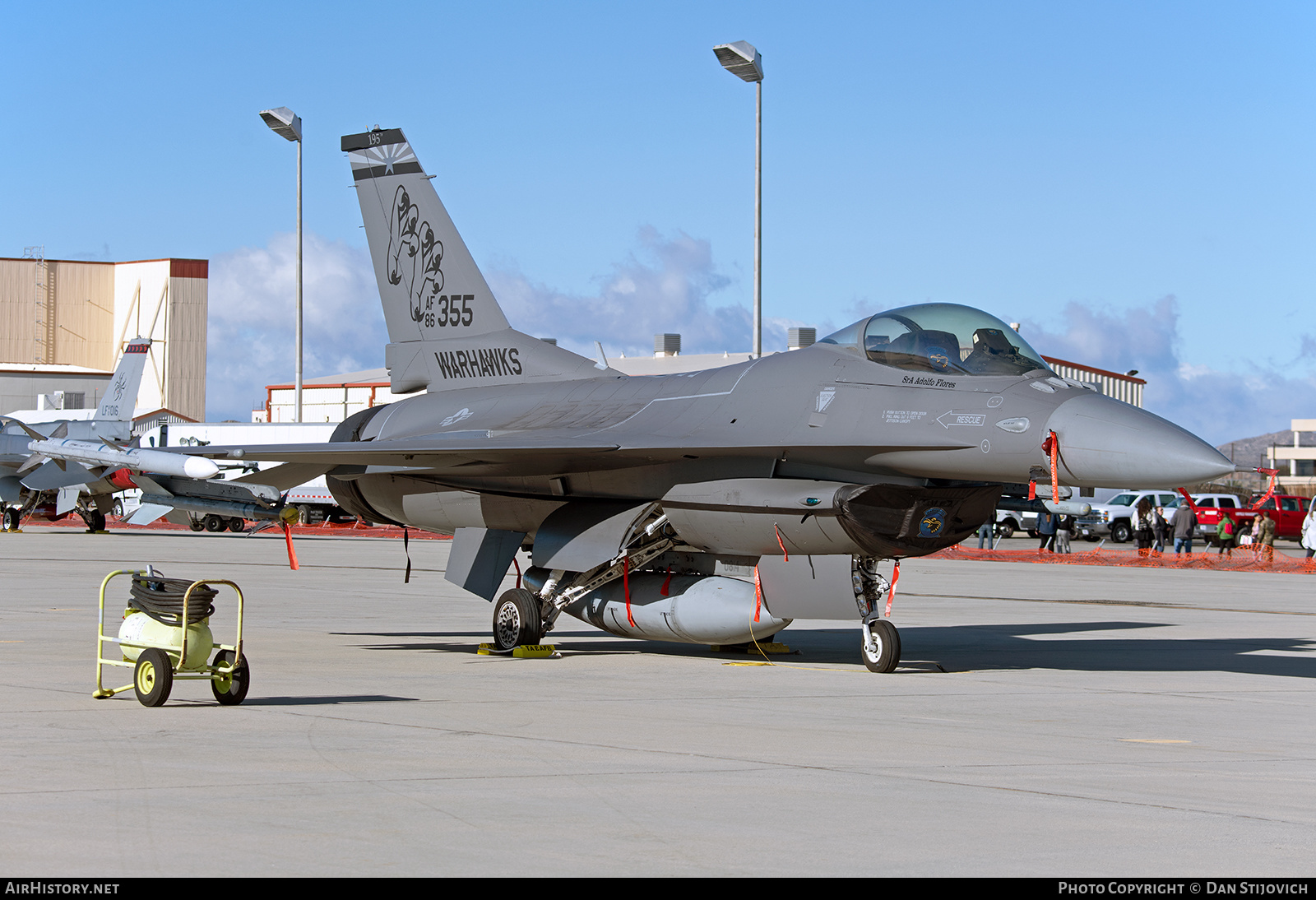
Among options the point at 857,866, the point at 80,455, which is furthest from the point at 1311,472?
the point at 857,866

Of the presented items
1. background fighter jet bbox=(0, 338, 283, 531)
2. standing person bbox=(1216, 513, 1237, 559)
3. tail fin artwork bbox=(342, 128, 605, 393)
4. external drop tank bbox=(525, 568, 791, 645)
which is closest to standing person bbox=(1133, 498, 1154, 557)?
standing person bbox=(1216, 513, 1237, 559)

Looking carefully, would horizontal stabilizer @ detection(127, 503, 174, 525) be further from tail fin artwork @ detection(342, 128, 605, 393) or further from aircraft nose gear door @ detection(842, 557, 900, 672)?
aircraft nose gear door @ detection(842, 557, 900, 672)

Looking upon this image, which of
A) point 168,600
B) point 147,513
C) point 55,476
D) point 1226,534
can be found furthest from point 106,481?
point 168,600

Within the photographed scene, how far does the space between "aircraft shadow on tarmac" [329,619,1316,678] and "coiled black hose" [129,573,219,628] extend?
14.3ft

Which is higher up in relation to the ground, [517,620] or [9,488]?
[9,488]

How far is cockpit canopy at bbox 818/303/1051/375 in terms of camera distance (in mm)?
10500

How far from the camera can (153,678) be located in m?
8.66

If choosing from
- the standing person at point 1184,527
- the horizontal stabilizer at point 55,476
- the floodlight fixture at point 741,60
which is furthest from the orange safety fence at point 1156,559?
the horizontal stabilizer at point 55,476

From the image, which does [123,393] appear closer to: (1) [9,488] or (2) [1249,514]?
(1) [9,488]

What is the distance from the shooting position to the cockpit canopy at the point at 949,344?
10.5m

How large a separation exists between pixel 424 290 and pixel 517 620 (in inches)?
178

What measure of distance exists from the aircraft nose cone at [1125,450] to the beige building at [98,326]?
77.1 meters

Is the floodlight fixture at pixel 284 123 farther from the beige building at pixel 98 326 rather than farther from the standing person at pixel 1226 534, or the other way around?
the beige building at pixel 98 326
